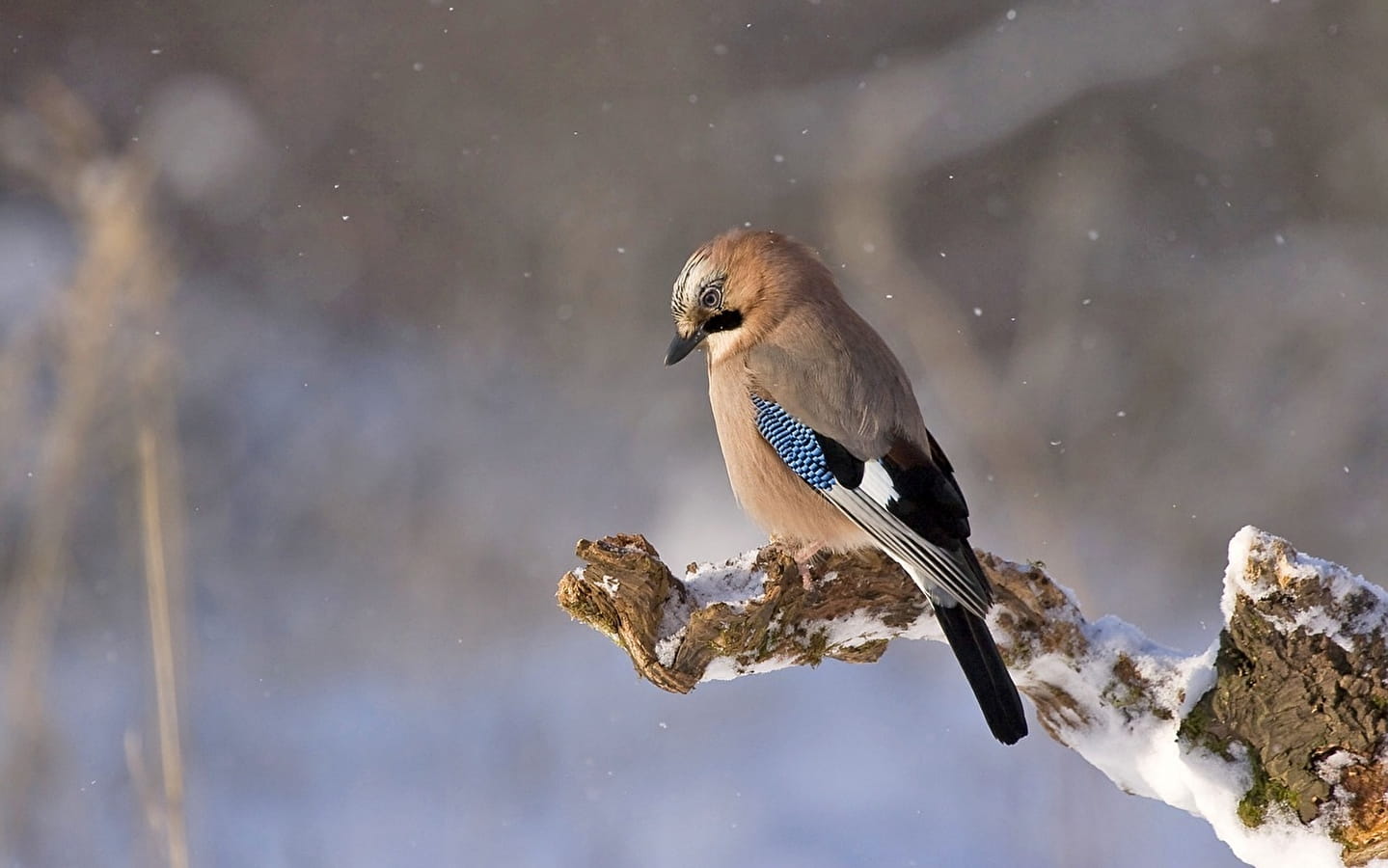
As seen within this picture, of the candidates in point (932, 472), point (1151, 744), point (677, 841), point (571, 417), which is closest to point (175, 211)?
point (571, 417)

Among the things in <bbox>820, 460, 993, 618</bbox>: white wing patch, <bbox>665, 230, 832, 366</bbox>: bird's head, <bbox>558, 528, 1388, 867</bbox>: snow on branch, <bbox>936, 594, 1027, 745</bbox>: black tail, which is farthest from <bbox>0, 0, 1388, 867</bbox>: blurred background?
<bbox>936, 594, 1027, 745</bbox>: black tail

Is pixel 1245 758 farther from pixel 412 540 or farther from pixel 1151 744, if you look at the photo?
pixel 412 540

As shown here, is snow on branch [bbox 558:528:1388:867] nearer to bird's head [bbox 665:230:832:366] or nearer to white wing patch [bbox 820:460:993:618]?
white wing patch [bbox 820:460:993:618]

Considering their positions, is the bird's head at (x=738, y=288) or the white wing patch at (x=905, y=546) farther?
the bird's head at (x=738, y=288)

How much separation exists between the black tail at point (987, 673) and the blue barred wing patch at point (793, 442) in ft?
1.35

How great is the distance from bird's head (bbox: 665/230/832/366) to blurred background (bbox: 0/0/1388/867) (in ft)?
3.82

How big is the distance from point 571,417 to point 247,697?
5.89 ft

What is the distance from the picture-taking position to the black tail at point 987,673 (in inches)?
83.4

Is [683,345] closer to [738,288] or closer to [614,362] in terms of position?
[738,288]

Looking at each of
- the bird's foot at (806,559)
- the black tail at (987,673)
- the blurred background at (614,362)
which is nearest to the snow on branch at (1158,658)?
the bird's foot at (806,559)

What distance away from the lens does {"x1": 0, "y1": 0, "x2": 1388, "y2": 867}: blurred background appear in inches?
174

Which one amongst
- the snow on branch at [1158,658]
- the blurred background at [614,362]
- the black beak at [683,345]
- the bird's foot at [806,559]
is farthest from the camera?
the blurred background at [614,362]

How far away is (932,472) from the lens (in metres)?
2.43

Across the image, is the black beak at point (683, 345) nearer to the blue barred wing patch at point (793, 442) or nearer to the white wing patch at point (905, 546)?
the blue barred wing patch at point (793, 442)
